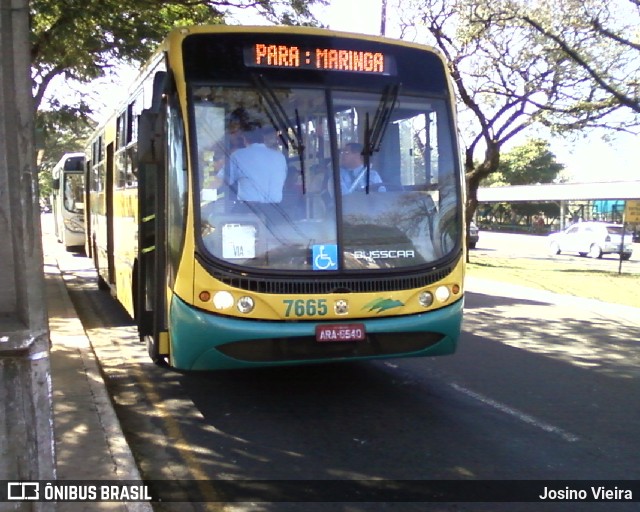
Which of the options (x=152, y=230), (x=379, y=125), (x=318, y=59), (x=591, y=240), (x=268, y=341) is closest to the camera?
(x=268, y=341)

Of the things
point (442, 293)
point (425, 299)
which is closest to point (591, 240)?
point (442, 293)

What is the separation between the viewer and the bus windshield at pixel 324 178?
580 cm

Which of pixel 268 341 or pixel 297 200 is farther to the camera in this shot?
pixel 297 200

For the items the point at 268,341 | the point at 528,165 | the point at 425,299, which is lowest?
the point at 268,341

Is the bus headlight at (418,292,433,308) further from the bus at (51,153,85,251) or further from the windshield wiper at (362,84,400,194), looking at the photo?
the bus at (51,153,85,251)

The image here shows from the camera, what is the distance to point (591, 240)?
3469cm

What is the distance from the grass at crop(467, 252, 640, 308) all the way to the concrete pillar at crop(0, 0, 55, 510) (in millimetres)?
13897

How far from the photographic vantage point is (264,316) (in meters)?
5.73

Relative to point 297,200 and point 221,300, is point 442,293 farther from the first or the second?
point 221,300

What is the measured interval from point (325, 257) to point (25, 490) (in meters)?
3.20

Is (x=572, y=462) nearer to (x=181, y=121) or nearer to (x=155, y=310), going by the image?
(x=155, y=310)

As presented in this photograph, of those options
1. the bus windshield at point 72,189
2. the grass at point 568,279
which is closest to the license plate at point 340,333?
the grass at point 568,279

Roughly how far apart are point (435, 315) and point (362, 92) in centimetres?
206

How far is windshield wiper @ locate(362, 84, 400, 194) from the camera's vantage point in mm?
6215
